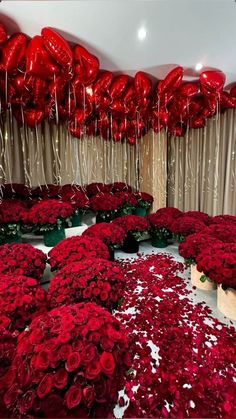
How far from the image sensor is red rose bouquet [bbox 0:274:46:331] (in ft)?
3.14

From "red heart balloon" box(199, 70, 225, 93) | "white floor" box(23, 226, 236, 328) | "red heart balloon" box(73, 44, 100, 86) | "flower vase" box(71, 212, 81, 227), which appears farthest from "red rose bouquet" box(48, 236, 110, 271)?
"red heart balloon" box(199, 70, 225, 93)

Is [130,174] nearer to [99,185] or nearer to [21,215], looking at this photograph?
[99,185]

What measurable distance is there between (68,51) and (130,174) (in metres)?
2.14

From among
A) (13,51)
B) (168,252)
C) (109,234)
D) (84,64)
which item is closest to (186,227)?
(168,252)

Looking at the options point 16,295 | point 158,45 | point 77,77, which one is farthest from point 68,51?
point 16,295

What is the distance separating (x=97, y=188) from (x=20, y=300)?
6.84ft

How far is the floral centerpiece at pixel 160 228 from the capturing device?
2479 mm

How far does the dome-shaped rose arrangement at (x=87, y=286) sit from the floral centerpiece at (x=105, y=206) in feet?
4.26

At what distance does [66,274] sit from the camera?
4.03 feet

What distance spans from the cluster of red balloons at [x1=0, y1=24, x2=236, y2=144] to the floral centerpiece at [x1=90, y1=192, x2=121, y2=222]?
83 centimetres

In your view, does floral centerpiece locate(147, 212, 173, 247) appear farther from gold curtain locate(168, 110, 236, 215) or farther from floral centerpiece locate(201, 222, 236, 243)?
gold curtain locate(168, 110, 236, 215)

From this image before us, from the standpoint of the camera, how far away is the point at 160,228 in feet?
8.29

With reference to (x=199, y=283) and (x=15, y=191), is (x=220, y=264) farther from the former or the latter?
(x=15, y=191)

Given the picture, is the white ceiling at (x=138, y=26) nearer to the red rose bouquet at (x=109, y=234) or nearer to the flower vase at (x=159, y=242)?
the red rose bouquet at (x=109, y=234)
